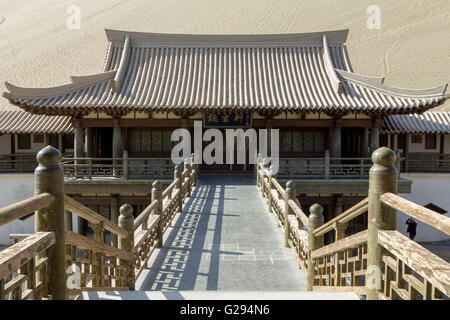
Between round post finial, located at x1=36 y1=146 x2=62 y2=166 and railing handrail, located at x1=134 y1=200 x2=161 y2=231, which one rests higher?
round post finial, located at x1=36 y1=146 x2=62 y2=166

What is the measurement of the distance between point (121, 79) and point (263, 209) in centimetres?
927

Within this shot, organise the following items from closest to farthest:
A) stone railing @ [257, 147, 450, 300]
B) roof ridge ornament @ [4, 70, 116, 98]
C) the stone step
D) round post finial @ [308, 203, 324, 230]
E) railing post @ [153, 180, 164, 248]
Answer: stone railing @ [257, 147, 450, 300] < the stone step < round post finial @ [308, 203, 324, 230] < railing post @ [153, 180, 164, 248] < roof ridge ornament @ [4, 70, 116, 98]

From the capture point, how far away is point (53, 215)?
9.51 feet

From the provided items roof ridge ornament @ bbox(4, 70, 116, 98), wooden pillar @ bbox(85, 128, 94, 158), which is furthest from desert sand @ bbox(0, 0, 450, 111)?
roof ridge ornament @ bbox(4, 70, 116, 98)

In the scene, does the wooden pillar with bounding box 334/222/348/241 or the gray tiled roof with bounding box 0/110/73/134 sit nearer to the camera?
the wooden pillar with bounding box 334/222/348/241

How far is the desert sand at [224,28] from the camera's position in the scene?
63938 millimetres

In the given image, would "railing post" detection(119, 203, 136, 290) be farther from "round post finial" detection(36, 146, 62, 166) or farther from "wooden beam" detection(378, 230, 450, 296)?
"wooden beam" detection(378, 230, 450, 296)

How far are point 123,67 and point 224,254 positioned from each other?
1222cm

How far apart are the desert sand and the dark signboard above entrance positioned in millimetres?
42623

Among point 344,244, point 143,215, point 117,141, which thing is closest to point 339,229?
point 344,244

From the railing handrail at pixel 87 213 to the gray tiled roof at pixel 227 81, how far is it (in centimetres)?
960

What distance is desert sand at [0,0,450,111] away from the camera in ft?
210

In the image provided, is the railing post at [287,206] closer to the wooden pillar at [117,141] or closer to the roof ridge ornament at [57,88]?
the wooden pillar at [117,141]

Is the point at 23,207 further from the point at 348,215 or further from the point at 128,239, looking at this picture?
the point at 348,215
